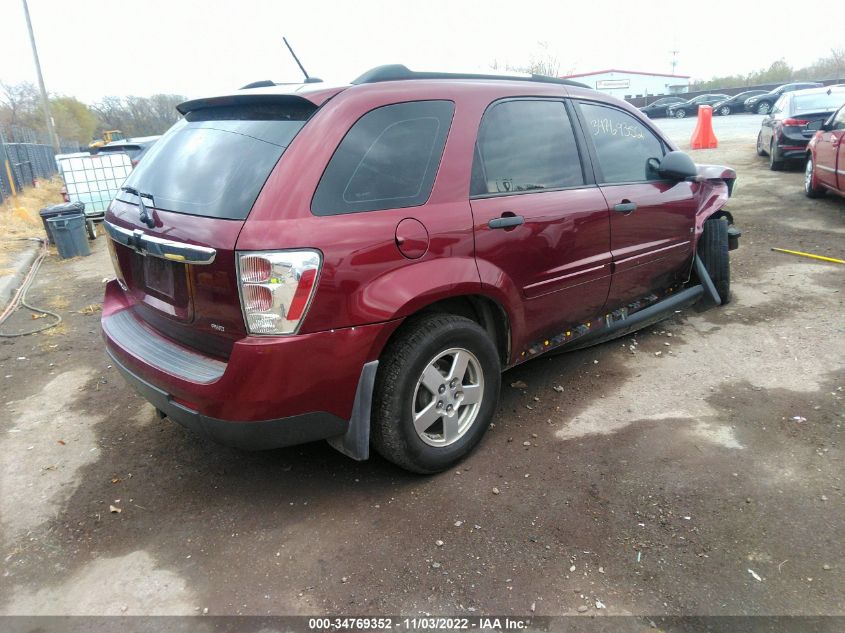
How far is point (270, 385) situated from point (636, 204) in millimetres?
2602

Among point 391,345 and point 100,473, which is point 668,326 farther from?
point 100,473

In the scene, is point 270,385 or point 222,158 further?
point 222,158

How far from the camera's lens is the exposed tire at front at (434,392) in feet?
8.82

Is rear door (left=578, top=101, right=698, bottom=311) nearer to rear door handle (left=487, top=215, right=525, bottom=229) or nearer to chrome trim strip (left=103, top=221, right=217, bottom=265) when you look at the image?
rear door handle (left=487, top=215, right=525, bottom=229)

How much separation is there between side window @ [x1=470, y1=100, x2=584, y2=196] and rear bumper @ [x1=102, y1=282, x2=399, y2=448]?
3.28ft

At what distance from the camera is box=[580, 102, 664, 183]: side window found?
12.2 feet

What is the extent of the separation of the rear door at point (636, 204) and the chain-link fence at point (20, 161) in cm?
1631

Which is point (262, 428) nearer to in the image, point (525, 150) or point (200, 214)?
point (200, 214)

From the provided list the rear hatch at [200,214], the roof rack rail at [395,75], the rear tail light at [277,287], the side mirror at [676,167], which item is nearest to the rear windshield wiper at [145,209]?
the rear hatch at [200,214]

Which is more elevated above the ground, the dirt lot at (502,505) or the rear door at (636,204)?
the rear door at (636,204)

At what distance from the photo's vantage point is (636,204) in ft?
12.5

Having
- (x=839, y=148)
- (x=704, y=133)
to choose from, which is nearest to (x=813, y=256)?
(x=839, y=148)

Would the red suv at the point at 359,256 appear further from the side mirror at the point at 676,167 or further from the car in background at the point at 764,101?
the car in background at the point at 764,101

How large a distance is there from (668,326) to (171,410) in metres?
3.77
